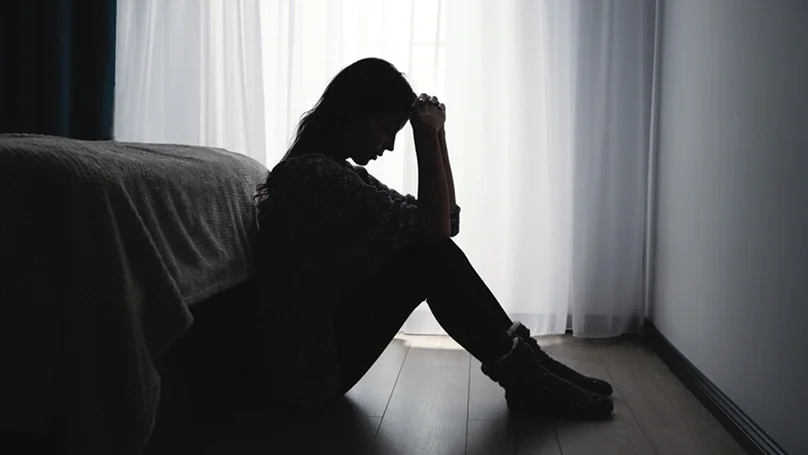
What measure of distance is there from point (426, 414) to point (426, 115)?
68cm

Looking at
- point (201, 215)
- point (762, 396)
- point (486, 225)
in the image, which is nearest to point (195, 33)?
point (486, 225)

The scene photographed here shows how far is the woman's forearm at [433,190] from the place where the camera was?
64.4 inches

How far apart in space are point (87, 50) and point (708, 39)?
1986 millimetres

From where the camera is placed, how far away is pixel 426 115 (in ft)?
5.60

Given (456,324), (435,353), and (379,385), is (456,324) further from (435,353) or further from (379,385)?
(435,353)

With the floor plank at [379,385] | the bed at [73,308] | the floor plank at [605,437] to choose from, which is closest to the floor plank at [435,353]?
the floor plank at [379,385]

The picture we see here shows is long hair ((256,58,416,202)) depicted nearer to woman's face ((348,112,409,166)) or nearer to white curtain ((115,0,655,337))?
woman's face ((348,112,409,166))

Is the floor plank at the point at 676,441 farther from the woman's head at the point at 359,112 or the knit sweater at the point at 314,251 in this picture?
the woman's head at the point at 359,112

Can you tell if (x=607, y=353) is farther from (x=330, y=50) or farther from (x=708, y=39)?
(x=330, y=50)

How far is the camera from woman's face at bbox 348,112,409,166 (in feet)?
5.61

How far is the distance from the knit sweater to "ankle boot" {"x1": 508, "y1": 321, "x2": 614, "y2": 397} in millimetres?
304

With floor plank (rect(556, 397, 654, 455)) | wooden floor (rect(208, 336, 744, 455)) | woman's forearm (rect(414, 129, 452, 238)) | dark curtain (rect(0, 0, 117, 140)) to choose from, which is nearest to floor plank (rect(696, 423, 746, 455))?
wooden floor (rect(208, 336, 744, 455))

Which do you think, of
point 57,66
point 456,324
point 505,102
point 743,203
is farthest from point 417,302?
point 57,66

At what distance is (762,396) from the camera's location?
4.88ft
